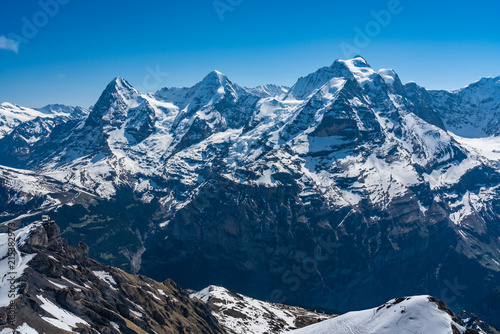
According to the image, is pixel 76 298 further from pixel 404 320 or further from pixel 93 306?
pixel 404 320

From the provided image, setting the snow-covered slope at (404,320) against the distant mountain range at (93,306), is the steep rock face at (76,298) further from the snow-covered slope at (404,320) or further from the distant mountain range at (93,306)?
the snow-covered slope at (404,320)

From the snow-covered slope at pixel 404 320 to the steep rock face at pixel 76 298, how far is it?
7191 cm

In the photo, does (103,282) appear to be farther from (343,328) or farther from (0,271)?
(343,328)

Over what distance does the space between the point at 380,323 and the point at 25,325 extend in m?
88.9

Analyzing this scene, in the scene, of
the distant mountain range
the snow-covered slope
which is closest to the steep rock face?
the distant mountain range

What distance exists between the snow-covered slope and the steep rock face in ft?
236

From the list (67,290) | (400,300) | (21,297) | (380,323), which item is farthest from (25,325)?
(400,300)

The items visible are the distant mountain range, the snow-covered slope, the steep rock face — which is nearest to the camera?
the snow-covered slope

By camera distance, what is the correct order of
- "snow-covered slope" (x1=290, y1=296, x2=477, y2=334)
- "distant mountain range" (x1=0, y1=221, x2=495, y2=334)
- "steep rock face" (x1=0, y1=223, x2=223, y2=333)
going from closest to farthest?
"snow-covered slope" (x1=290, y1=296, x2=477, y2=334) → "distant mountain range" (x1=0, y1=221, x2=495, y2=334) → "steep rock face" (x1=0, y1=223, x2=223, y2=333)

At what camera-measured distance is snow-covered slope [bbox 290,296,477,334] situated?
88500 mm

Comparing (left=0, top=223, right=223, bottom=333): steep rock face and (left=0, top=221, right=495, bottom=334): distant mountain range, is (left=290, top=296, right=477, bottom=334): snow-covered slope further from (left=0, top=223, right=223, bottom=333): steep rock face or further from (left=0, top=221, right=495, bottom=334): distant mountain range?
(left=0, top=223, right=223, bottom=333): steep rock face

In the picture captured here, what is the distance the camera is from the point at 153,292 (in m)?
198

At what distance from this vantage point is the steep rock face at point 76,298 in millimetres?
111850

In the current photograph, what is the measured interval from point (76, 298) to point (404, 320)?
100m
